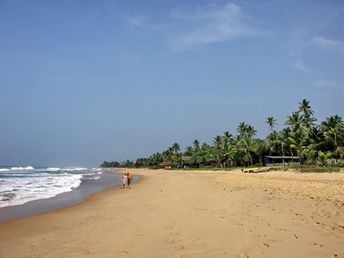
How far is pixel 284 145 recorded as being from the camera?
72.6 m

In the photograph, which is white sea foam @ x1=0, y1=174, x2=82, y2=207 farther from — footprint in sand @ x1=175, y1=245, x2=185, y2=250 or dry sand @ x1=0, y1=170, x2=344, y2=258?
footprint in sand @ x1=175, y1=245, x2=185, y2=250

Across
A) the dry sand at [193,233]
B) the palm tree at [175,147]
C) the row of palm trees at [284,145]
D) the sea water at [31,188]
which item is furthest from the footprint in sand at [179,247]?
the palm tree at [175,147]

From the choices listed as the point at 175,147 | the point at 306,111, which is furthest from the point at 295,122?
the point at 175,147

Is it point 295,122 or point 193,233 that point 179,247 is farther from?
point 295,122

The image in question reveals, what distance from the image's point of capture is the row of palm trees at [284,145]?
52.2 meters

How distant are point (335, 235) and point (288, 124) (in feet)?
198

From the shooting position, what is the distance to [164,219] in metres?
11.2

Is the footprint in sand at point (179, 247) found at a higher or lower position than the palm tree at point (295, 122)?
lower

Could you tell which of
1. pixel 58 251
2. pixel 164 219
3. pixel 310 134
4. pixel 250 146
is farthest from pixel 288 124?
pixel 58 251

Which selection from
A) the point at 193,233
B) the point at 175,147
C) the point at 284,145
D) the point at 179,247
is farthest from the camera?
the point at 175,147

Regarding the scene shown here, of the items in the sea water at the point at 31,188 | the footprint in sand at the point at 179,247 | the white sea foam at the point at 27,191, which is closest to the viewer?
the footprint in sand at the point at 179,247

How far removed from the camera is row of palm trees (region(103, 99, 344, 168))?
171ft

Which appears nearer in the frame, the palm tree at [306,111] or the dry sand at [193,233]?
A: the dry sand at [193,233]

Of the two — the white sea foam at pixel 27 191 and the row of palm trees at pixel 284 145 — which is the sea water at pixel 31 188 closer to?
the white sea foam at pixel 27 191
